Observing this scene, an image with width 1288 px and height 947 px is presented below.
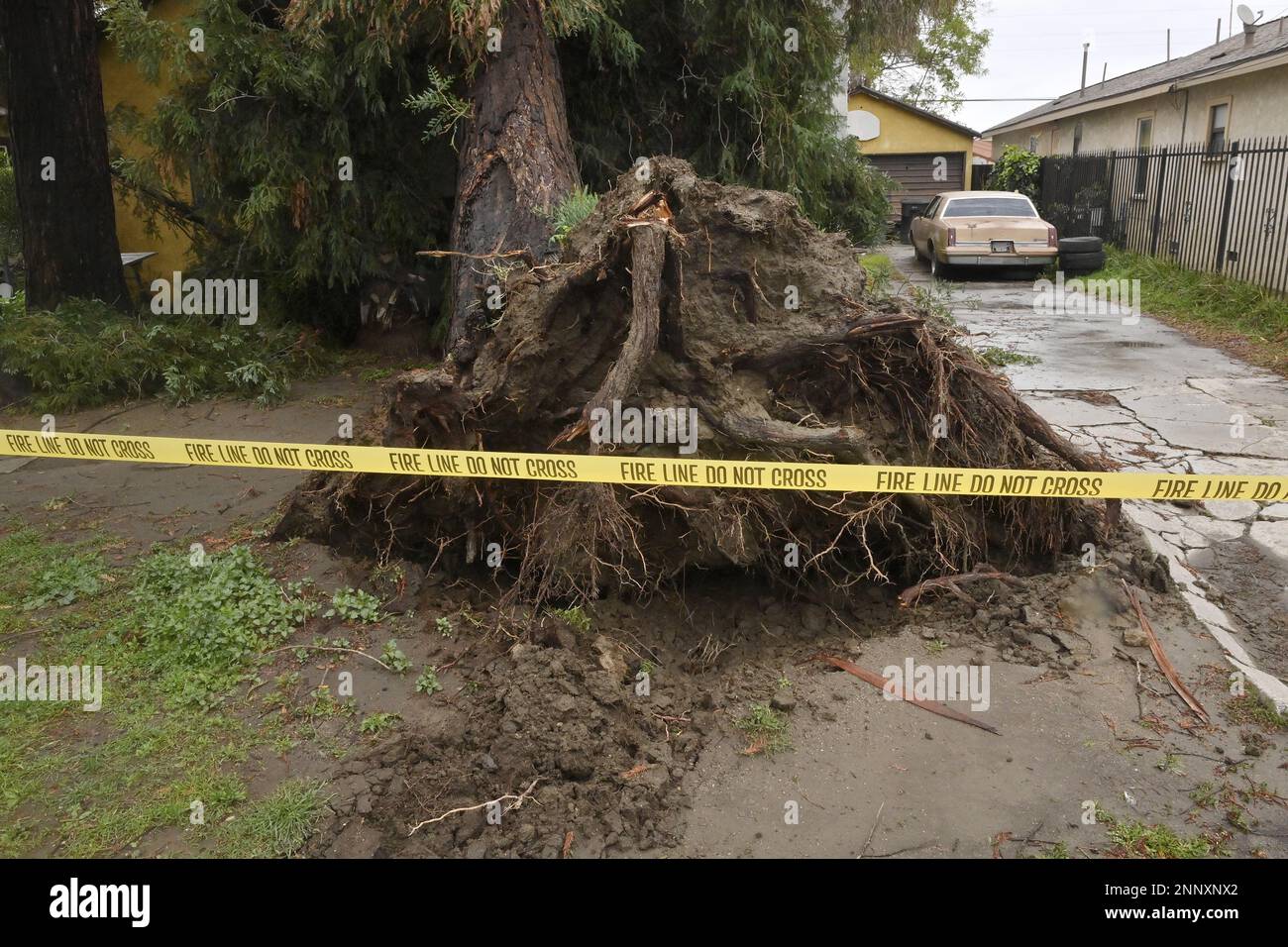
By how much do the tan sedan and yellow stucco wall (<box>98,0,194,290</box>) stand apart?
507 inches

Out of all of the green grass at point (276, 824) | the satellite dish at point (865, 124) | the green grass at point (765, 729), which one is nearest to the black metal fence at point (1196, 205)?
the satellite dish at point (865, 124)

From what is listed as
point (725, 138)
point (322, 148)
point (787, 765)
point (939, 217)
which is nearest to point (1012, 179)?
point (939, 217)

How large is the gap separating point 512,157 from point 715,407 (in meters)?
3.51

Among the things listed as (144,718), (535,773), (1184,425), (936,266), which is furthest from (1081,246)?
(144,718)

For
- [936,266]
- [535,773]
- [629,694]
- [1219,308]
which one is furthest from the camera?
[936,266]

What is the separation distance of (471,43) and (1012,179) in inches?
824

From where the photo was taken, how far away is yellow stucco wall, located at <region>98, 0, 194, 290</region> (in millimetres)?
13625

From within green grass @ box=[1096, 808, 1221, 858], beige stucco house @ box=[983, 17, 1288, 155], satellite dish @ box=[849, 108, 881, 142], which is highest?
satellite dish @ box=[849, 108, 881, 142]

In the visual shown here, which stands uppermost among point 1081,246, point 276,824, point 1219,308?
point 1081,246

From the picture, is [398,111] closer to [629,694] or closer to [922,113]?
[629,694]

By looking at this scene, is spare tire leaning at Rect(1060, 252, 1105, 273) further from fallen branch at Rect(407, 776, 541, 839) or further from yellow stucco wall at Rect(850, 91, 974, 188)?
fallen branch at Rect(407, 776, 541, 839)

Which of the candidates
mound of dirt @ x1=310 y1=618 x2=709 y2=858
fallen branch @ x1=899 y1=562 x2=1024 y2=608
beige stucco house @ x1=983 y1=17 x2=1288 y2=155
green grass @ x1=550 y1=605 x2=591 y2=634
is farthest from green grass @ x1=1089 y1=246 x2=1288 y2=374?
mound of dirt @ x1=310 y1=618 x2=709 y2=858

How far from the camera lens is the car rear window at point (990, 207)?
56.3 feet

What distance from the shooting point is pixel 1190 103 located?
1883 centimetres
